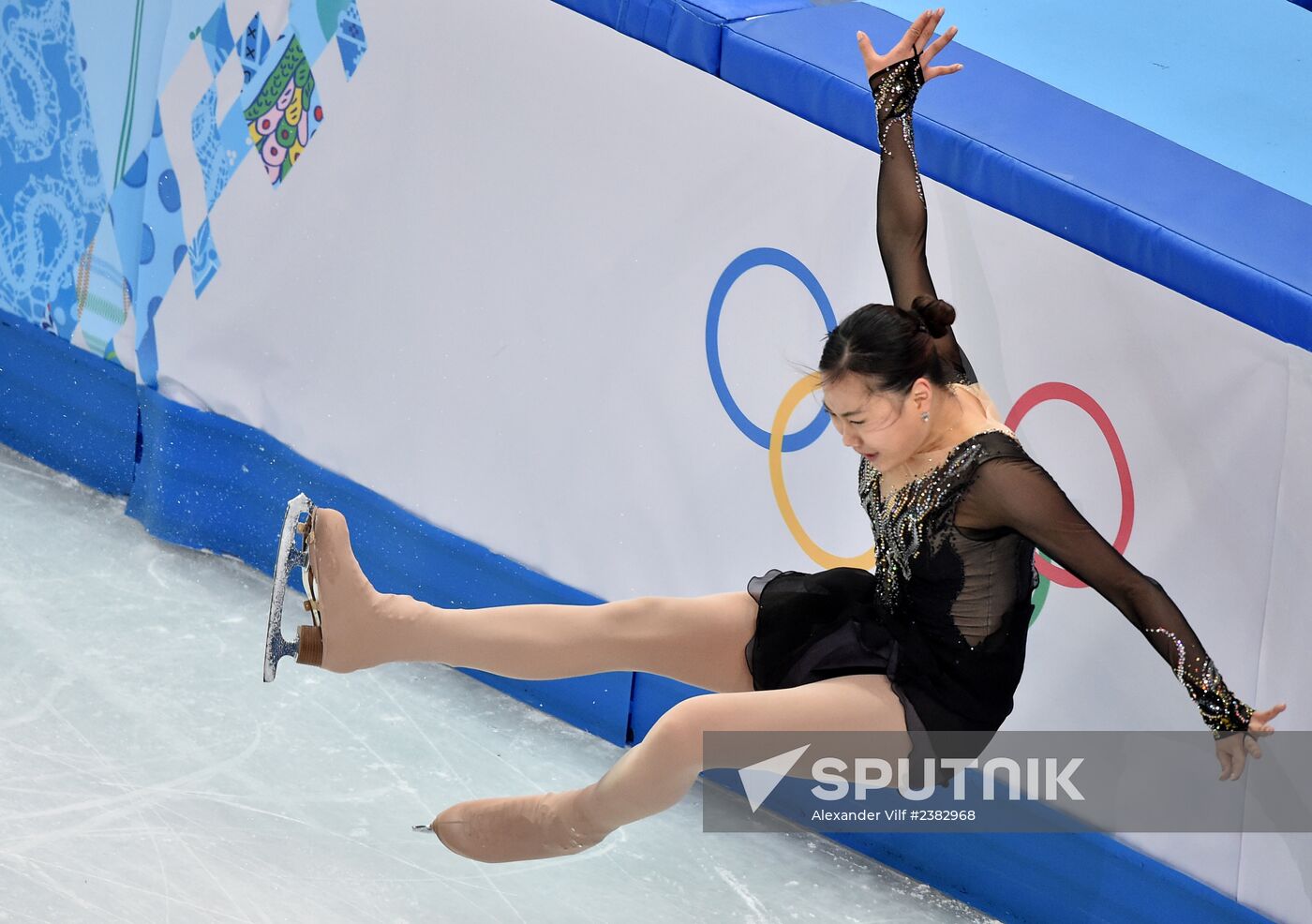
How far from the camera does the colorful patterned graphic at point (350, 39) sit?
167 inches

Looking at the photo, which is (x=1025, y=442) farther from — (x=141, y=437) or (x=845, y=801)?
Answer: (x=141, y=437)

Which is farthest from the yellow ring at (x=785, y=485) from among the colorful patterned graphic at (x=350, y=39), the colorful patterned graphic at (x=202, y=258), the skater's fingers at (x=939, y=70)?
the colorful patterned graphic at (x=202, y=258)

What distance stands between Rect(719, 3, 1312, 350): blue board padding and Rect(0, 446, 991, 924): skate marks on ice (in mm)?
1322

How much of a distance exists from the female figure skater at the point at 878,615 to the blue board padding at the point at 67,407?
1.99 metres

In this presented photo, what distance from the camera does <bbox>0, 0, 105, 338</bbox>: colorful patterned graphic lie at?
476 cm

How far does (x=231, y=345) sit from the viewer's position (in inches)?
182

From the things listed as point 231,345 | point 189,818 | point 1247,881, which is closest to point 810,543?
point 1247,881

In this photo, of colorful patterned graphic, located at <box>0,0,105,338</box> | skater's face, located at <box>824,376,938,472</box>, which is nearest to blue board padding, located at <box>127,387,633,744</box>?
colorful patterned graphic, located at <box>0,0,105,338</box>

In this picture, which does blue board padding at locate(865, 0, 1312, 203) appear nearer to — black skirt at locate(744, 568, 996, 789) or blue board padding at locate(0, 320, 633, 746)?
black skirt at locate(744, 568, 996, 789)

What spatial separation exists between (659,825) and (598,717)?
1.40ft

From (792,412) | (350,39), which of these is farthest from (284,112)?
(792,412)

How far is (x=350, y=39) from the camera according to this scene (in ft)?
14.0

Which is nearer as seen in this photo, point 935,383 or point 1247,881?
point 935,383

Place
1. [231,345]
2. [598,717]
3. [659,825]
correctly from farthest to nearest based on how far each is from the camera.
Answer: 1. [231,345]
2. [598,717]
3. [659,825]
